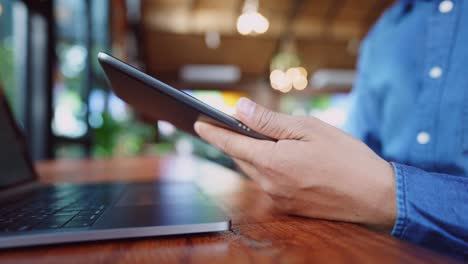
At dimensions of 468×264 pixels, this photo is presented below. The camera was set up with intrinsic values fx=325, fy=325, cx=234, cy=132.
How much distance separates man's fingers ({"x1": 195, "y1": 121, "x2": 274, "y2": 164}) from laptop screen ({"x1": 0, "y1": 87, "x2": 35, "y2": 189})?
500 mm

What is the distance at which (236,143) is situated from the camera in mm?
524

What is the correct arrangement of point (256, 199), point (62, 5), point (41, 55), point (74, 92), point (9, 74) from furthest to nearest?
1. point (74, 92)
2. point (62, 5)
3. point (41, 55)
4. point (9, 74)
5. point (256, 199)

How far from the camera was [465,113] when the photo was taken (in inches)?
31.4

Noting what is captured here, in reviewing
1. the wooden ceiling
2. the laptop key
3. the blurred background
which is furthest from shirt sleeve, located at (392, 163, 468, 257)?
the wooden ceiling

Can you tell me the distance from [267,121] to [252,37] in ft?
28.8

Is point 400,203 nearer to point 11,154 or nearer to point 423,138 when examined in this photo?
point 423,138

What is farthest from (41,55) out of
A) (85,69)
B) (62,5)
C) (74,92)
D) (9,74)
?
(85,69)

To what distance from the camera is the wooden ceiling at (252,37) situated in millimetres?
7422

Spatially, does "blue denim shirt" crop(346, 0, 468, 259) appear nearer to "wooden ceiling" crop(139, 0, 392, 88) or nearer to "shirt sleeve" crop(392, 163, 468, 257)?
"shirt sleeve" crop(392, 163, 468, 257)

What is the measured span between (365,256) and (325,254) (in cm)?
4

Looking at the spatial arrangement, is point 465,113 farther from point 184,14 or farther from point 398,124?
point 184,14

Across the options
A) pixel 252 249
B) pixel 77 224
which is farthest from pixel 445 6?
pixel 77 224

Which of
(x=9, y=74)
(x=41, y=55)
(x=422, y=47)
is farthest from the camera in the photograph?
(x=41, y=55)

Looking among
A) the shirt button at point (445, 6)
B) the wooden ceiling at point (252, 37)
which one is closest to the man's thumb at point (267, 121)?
the shirt button at point (445, 6)
